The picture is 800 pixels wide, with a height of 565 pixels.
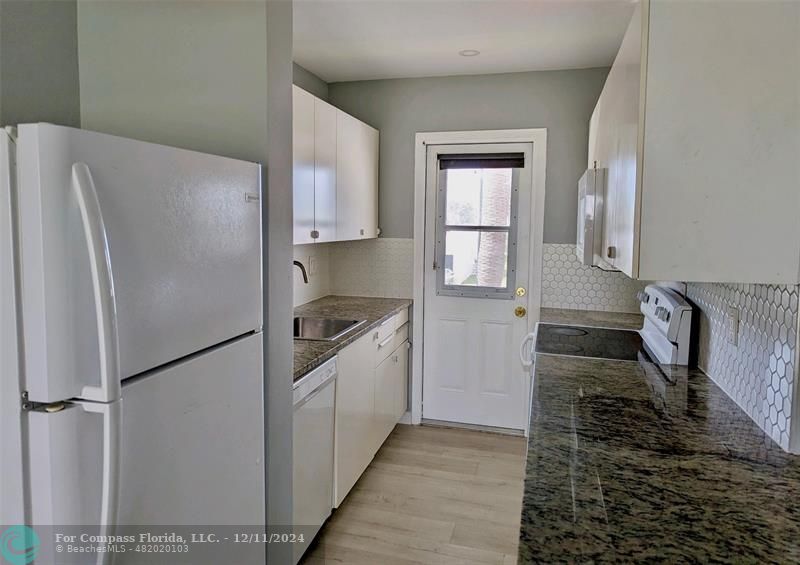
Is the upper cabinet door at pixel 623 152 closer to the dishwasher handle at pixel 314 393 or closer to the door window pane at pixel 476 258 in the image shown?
the dishwasher handle at pixel 314 393

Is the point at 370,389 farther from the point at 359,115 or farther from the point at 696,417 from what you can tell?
the point at 359,115

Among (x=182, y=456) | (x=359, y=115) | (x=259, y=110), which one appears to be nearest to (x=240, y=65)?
(x=259, y=110)

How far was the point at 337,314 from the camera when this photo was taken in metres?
3.29

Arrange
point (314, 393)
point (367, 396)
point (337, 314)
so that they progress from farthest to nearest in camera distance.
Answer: point (337, 314)
point (367, 396)
point (314, 393)

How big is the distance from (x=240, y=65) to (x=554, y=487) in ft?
4.73

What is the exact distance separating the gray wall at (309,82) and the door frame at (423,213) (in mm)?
789

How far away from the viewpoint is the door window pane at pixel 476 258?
3.82 metres

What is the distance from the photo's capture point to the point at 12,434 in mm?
894

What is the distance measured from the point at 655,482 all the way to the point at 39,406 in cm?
128

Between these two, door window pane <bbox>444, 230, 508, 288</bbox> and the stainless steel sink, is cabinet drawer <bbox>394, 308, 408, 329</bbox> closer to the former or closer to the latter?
door window pane <bbox>444, 230, 508, 288</bbox>

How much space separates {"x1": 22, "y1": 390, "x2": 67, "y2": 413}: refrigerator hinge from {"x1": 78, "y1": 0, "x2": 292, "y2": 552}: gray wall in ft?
2.49

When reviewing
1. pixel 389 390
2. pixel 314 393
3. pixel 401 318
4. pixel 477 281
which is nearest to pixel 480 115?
pixel 477 281

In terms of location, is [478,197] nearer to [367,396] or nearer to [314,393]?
[367,396]

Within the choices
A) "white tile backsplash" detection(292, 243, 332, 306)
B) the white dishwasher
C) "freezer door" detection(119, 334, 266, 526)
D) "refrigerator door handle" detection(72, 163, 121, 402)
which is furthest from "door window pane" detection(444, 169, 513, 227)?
"refrigerator door handle" detection(72, 163, 121, 402)
